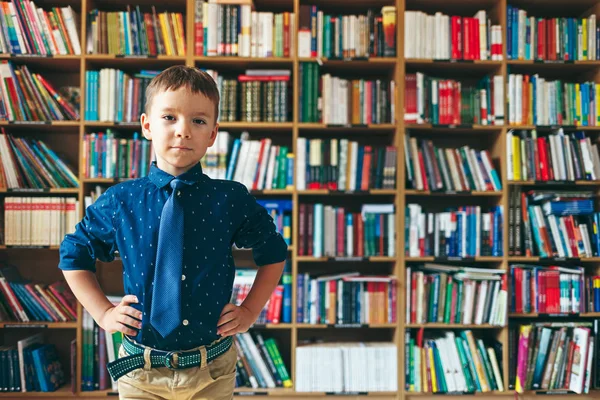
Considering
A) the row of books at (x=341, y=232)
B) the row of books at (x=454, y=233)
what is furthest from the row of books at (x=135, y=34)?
the row of books at (x=454, y=233)

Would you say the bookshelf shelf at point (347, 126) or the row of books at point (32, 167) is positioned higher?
the bookshelf shelf at point (347, 126)

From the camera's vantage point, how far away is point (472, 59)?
299cm

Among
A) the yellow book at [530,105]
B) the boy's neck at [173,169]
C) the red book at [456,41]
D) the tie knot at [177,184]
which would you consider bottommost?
the tie knot at [177,184]

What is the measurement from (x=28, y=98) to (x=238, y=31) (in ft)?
4.00

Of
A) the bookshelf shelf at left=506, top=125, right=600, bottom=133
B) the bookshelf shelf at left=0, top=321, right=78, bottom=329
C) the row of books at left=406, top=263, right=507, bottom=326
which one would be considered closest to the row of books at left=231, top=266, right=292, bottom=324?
the row of books at left=406, top=263, right=507, bottom=326

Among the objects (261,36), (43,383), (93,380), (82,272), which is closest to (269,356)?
(93,380)

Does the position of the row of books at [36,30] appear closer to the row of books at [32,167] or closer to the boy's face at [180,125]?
the row of books at [32,167]

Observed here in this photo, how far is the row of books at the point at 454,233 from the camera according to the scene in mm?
2947

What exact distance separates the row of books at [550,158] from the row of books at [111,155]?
203cm

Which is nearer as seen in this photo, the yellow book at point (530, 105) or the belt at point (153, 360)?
the belt at point (153, 360)

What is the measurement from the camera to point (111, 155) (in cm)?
290

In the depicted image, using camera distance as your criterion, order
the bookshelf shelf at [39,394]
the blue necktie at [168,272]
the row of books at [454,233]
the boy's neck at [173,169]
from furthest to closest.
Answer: the row of books at [454,233], the bookshelf shelf at [39,394], the boy's neck at [173,169], the blue necktie at [168,272]

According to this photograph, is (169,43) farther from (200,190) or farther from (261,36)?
(200,190)

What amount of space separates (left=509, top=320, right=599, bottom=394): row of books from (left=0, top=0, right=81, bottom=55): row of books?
116 inches
